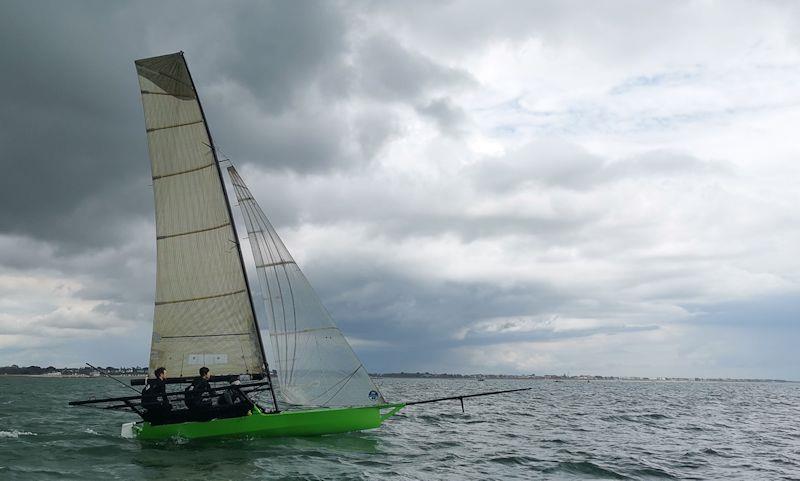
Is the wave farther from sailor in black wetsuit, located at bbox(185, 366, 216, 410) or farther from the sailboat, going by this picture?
sailor in black wetsuit, located at bbox(185, 366, 216, 410)

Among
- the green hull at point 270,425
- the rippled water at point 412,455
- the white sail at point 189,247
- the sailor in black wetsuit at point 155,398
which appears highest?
the white sail at point 189,247

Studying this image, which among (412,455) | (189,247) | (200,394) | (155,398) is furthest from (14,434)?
(412,455)

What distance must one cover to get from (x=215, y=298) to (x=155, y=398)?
402 centimetres

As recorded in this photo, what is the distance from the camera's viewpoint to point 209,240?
2356 cm

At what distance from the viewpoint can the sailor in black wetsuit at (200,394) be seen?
21750mm

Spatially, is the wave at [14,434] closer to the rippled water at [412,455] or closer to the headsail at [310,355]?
the rippled water at [412,455]

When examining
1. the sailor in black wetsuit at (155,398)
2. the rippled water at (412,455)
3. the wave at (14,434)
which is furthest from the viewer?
the wave at (14,434)

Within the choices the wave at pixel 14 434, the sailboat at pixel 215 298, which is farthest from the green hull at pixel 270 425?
the wave at pixel 14 434

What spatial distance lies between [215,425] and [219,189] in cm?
857

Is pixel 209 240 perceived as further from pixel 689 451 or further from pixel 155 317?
pixel 689 451

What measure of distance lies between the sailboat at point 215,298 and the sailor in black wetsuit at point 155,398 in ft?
1.60

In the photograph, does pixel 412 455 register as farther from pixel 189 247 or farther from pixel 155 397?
pixel 189 247

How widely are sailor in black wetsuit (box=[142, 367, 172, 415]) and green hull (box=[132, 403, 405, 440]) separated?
58 centimetres

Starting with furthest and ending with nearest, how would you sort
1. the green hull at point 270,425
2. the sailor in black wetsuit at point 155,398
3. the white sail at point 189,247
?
the white sail at point 189,247
the sailor in black wetsuit at point 155,398
the green hull at point 270,425
